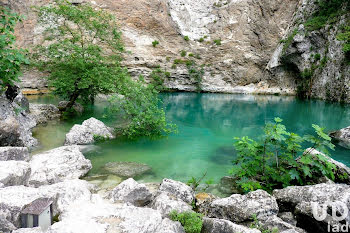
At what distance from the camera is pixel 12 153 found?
652 cm

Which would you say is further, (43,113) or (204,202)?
(43,113)

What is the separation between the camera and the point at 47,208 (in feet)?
12.5

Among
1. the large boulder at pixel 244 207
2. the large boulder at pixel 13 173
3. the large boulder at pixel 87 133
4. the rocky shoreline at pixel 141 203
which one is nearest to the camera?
the rocky shoreline at pixel 141 203

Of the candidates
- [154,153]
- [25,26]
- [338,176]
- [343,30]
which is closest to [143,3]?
[25,26]

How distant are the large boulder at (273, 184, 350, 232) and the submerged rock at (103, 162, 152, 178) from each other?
4050mm

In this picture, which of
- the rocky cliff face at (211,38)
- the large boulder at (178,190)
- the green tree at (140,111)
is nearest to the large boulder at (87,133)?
the green tree at (140,111)

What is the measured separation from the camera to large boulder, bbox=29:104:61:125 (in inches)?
560

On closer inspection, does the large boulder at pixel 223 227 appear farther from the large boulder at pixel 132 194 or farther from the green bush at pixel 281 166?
the green bush at pixel 281 166

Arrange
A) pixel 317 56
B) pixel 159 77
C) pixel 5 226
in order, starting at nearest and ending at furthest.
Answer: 1. pixel 5 226
2. pixel 317 56
3. pixel 159 77

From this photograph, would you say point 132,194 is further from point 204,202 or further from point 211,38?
point 211,38

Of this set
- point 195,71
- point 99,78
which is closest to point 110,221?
point 99,78

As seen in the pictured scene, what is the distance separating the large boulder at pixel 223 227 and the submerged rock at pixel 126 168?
3734 millimetres

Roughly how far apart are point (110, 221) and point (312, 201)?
3.81m

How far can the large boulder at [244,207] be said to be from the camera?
16.2ft
